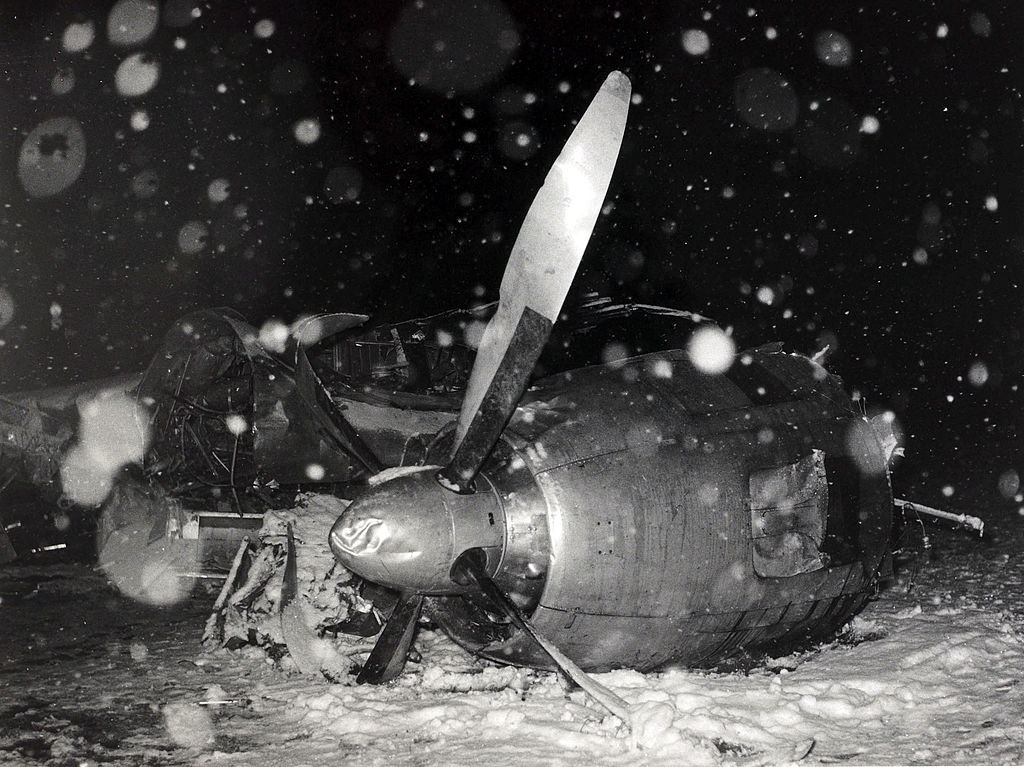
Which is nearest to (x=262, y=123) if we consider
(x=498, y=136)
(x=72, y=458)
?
(x=498, y=136)

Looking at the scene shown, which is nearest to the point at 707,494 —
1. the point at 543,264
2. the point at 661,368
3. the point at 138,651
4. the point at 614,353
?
the point at 661,368

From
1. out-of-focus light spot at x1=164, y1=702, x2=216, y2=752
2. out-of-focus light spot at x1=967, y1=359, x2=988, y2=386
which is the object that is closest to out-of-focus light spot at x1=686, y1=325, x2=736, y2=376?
out-of-focus light spot at x1=164, y1=702, x2=216, y2=752

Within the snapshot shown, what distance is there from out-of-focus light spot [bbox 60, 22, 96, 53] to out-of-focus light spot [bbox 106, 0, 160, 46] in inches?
10.6

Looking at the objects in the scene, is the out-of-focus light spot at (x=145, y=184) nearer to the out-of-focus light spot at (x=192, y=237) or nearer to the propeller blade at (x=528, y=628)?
the out-of-focus light spot at (x=192, y=237)

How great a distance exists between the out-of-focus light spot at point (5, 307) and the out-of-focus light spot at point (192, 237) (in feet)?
10.0

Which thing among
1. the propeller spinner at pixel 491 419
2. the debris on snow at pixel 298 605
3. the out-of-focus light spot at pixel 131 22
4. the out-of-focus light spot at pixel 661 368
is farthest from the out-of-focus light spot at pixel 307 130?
the propeller spinner at pixel 491 419

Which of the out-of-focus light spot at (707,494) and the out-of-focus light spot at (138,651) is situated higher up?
the out-of-focus light spot at (707,494)

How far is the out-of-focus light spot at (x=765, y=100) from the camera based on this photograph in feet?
45.5

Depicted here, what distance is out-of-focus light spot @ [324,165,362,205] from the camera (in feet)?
44.2

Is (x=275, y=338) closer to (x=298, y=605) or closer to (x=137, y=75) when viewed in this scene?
(x=298, y=605)

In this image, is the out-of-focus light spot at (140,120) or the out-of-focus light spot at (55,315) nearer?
the out-of-focus light spot at (140,120)

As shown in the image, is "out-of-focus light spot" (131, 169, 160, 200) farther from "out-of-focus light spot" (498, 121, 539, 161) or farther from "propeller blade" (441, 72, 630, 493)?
"propeller blade" (441, 72, 630, 493)

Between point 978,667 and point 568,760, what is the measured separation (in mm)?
2778

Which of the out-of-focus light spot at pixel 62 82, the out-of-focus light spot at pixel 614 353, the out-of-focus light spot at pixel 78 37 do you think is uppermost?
the out-of-focus light spot at pixel 78 37
